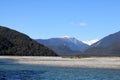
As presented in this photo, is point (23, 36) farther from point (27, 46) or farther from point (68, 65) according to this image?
point (68, 65)

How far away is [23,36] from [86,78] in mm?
111820

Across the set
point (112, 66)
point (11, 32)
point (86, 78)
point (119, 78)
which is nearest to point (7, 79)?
point (86, 78)

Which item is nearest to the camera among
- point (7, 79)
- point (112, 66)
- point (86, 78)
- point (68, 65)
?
point (7, 79)

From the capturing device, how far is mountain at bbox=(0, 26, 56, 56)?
132250 mm

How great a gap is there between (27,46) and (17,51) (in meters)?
9.39

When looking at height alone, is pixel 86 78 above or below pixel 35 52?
below

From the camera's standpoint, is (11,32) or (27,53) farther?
(11,32)

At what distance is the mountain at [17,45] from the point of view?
13225cm

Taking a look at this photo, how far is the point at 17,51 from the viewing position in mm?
133875

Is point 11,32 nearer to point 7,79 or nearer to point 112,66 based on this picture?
point 112,66

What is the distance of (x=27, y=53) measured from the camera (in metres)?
135

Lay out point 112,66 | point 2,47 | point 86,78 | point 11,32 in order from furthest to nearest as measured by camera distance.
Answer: point 11,32 → point 2,47 → point 112,66 → point 86,78

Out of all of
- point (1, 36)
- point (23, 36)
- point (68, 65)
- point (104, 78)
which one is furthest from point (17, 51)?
point (104, 78)

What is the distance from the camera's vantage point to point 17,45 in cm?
13988
